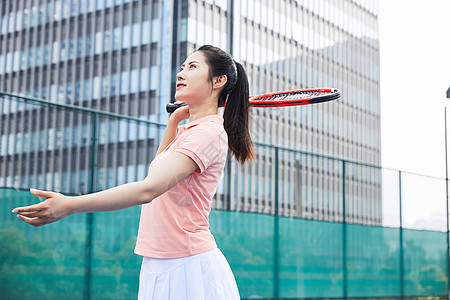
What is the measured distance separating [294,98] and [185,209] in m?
1.28

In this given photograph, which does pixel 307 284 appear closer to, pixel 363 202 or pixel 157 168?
pixel 363 202

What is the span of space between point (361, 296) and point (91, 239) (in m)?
4.57

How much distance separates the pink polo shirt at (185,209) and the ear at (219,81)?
0.19 m

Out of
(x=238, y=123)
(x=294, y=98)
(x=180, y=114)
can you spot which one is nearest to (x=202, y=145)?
(x=238, y=123)

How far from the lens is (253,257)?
8.66m

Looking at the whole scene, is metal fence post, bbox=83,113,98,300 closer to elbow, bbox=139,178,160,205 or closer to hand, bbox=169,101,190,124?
hand, bbox=169,101,190,124

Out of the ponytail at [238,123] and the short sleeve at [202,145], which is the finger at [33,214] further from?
the ponytail at [238,123]

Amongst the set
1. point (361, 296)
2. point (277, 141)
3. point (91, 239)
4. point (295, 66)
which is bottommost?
point (361, 296)

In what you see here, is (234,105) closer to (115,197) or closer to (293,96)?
(115,197)

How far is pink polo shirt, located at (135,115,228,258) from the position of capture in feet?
7.15

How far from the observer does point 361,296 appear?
10.1 meters

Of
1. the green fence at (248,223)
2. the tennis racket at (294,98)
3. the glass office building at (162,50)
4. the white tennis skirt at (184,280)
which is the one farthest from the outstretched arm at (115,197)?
the glass office building at (162,50)

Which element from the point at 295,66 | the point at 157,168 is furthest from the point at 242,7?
the point at 157,168

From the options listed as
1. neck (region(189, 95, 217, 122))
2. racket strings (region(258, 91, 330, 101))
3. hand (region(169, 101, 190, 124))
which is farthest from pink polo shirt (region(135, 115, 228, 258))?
racket strings (region(258, 91, 330, 101))
